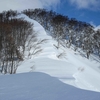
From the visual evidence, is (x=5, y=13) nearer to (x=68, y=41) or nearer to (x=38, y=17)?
(x=38, y=17)

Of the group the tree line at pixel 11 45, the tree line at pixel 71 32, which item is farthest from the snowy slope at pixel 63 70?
the tree line at pixel 71 32

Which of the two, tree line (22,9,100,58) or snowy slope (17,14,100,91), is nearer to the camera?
snowy slope (17,14,100,91)

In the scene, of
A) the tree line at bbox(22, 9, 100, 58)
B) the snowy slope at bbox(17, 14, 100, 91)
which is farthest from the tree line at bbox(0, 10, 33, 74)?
the tree line at bbox(22, 9, 100, 58)

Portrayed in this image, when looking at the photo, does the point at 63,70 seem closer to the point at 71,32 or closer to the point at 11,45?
the point at 11,45

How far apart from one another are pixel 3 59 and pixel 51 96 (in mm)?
16287

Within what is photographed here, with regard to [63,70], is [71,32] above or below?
above

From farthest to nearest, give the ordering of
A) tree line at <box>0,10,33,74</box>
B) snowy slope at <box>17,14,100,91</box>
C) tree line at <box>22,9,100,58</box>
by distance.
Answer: tree line at <box>22,9,100,58</box> < tree line at <box>0,10,33,74</box> < snowy slope at <box>17,14,100,91</box>

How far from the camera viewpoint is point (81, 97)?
4.00m

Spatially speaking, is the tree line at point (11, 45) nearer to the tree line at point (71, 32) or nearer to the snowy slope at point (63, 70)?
the snowy slope at point (63, 70)

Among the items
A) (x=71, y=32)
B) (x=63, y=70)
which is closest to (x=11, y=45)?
(x=63, y=70)

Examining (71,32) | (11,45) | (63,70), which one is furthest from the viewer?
(71,32)

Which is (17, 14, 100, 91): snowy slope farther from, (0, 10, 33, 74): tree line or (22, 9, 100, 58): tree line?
(22, 9, 100, 58): tree line

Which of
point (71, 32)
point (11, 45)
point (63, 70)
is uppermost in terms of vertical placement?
point (71, 32)

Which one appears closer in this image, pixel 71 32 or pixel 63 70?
pixel 63 70
